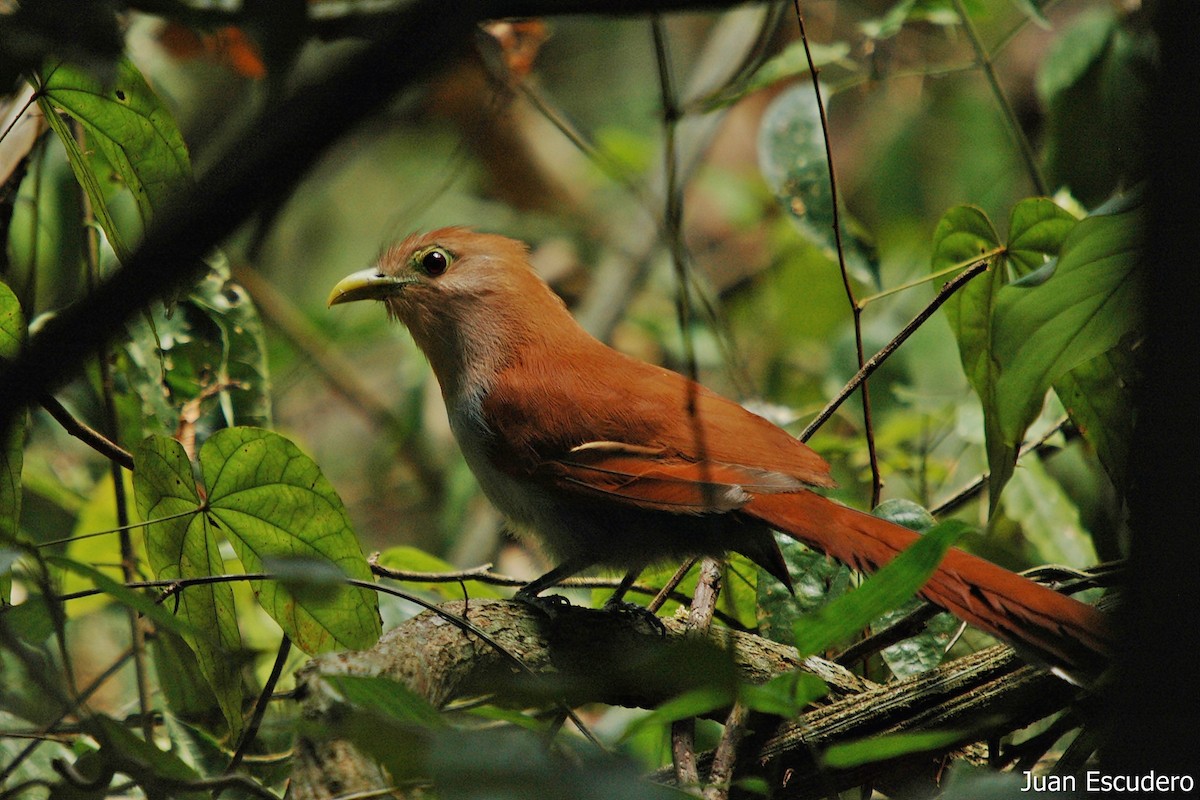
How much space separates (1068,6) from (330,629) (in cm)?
627

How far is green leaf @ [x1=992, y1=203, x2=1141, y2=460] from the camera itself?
178cm

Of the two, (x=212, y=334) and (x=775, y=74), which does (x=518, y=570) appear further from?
(x=775, y=74)

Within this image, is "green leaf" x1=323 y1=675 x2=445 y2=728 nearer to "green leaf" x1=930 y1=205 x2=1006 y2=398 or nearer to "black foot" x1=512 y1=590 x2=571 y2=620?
"black foot" x1=512 y1=590 x2=571 y2=620

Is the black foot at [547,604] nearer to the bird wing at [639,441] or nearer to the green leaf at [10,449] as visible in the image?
the bird wing at [639,441]

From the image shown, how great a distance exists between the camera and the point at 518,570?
4.70 meters

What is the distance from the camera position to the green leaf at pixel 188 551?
1944 mm

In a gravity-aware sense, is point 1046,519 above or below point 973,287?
below

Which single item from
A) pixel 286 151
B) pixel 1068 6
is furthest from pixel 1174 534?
pixel 1068 6

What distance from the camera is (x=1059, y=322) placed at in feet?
5.96

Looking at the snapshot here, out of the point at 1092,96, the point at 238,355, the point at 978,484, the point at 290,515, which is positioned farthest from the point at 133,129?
the point at 1092,96

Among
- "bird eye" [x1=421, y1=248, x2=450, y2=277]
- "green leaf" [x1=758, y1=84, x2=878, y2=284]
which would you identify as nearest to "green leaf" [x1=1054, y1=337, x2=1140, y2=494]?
"green leaf" [x1=758, y1=84, x2=878, y2=284]

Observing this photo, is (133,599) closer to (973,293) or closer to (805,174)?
(973,293)

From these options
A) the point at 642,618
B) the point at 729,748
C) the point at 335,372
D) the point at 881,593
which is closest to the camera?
the point at 881,593

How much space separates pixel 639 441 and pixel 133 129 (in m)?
1.27
